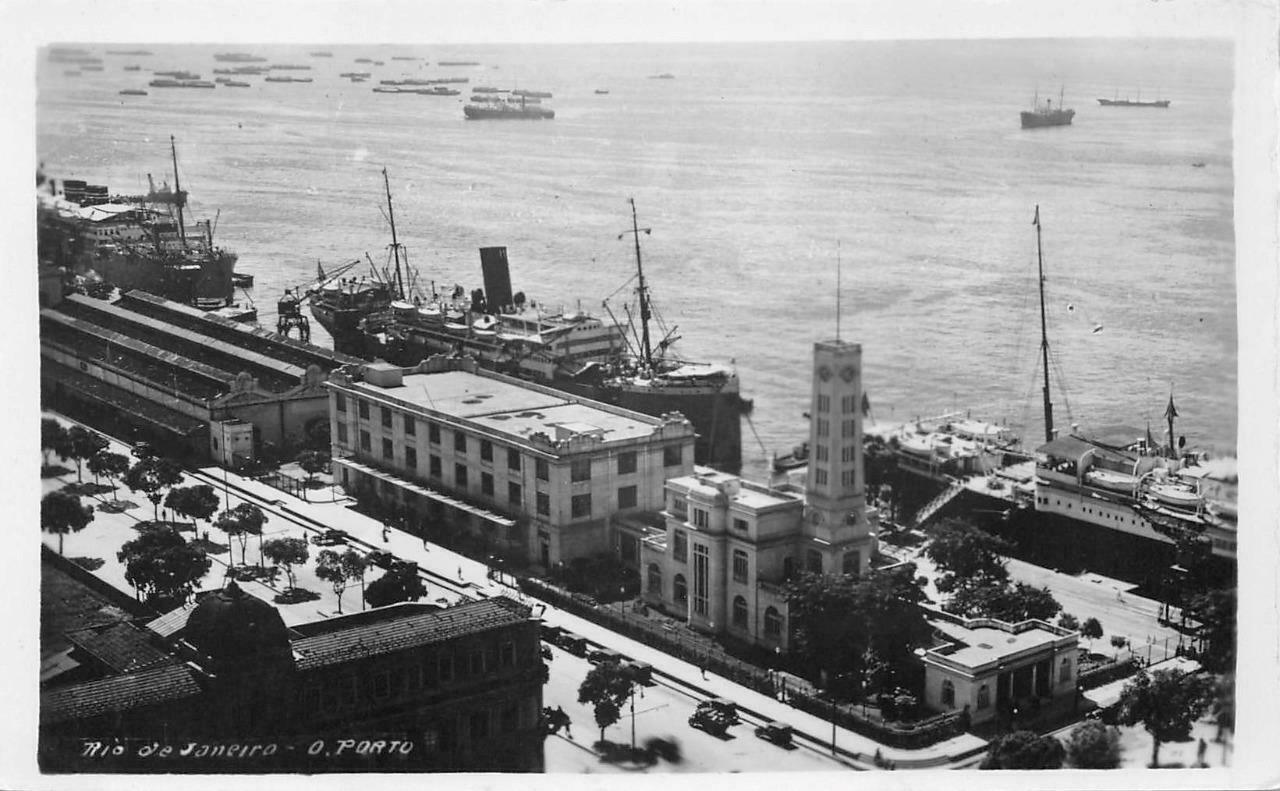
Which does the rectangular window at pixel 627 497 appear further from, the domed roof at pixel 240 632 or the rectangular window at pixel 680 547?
the domed roof at pixel 240 632

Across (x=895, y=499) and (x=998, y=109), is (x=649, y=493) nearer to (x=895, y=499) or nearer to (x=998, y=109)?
(x=895, y=499)

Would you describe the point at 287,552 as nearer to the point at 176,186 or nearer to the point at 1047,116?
the point at 176,186

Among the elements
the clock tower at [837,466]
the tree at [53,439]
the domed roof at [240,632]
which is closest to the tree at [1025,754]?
the clock tower at [837,466]

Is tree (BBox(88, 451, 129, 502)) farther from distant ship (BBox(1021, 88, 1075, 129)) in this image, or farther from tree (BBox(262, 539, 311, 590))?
distant ship (BBox(1021, 88, 1075, 129))

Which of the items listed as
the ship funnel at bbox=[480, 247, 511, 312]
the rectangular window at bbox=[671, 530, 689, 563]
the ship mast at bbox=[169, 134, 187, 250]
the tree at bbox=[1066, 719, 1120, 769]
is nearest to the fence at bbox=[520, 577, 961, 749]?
the rectangular window at bbox=[671, 530, 689, 563]

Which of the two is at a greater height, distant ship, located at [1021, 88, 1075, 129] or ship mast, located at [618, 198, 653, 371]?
distant ship, located at [1021, 88, 1075, 129]
